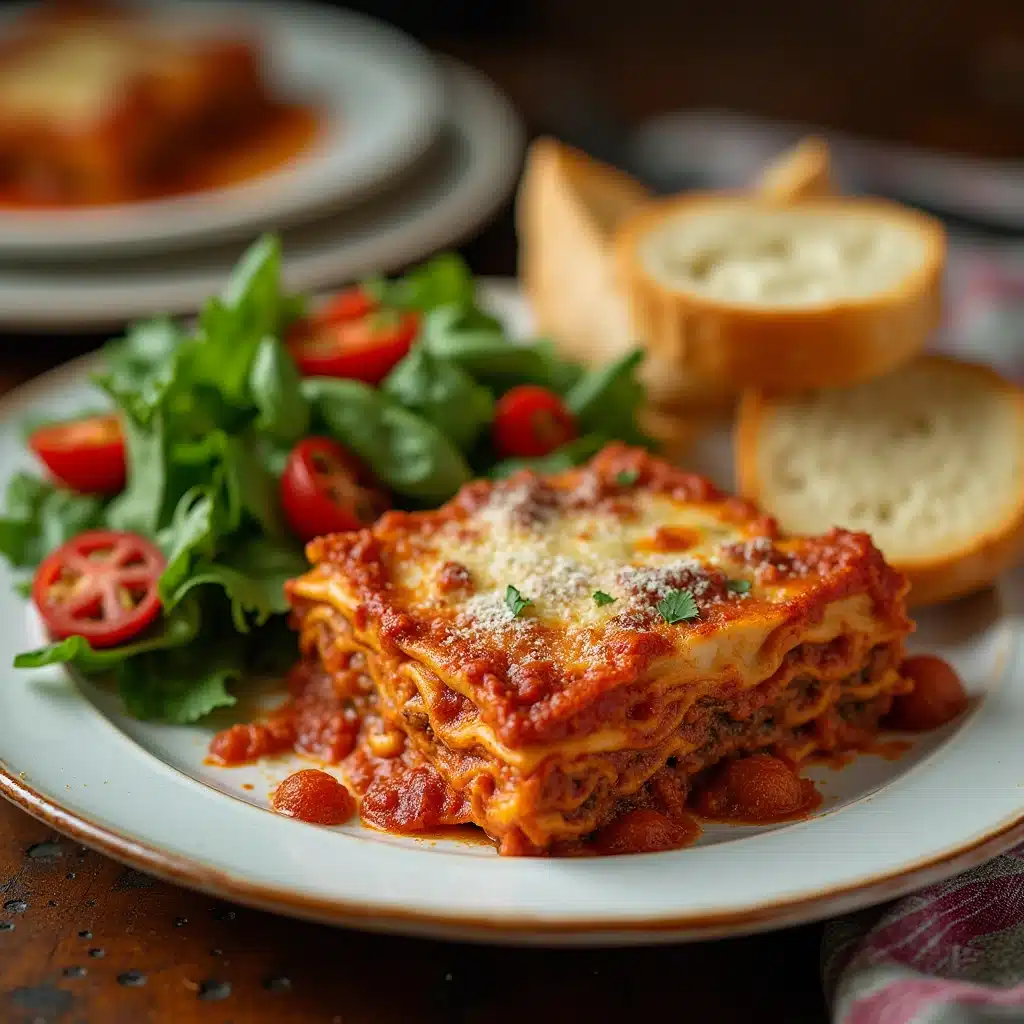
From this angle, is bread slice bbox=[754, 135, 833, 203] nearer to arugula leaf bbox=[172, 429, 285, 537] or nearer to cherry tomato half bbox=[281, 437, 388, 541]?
cherry tomato half bbox=[281, 437, 388, 541]

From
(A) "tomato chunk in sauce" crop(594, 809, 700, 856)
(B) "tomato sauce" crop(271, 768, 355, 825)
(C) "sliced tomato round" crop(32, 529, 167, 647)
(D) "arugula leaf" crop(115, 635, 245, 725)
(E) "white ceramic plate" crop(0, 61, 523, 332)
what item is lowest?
(E) "white ceramic plate" crop(0, 61, 523, 332)

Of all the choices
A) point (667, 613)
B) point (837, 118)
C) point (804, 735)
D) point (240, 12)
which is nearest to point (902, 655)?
point (804, 735)

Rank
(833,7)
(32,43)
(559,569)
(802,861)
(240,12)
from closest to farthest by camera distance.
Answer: (802,861) → (559,569) → (32,43) → (240,12) → (833,7)

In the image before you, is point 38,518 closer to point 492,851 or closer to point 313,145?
point 492,851

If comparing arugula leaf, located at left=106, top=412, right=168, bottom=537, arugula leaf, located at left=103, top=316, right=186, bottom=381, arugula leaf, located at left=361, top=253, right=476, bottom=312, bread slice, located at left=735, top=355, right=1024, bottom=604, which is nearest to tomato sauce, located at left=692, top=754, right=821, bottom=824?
bread slice, located at left=735, top=355, right=1024, bottom=604

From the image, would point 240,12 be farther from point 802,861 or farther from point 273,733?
point 802,861

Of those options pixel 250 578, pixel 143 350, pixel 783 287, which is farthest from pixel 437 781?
pixel 783 287
